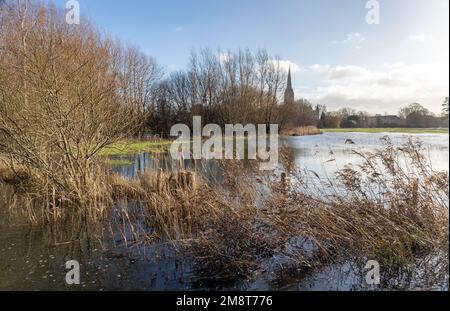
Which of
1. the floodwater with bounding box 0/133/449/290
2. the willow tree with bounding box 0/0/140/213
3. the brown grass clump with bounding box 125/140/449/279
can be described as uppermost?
the willow tree with bounding box 0/0/140/213

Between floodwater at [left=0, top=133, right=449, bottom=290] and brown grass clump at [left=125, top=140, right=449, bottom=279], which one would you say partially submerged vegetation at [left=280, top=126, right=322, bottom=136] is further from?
floodwater at [left=0, top=133, right=449, bottom=290]

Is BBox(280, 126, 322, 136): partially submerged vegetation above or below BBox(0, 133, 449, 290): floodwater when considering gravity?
above

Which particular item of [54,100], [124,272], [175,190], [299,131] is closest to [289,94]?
[299,131]

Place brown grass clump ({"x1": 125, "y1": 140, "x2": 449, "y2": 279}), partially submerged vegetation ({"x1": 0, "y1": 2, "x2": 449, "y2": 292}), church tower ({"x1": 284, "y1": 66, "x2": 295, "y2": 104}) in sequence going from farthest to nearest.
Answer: church tower ({"x1": 284, "y1": 66, "x2": 295, "y2": 104}), partially submerged vegetation ({"x1": 0, "y1": 2, "x2": 449, "y2": 292}), brown grass clump ({"x1": 125, "y1": 140, "x2": 449, "y2": 279})

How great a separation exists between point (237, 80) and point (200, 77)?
550 cm

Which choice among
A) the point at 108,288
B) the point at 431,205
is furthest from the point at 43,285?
the point at 431,205

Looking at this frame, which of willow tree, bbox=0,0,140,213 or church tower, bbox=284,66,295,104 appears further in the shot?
church tower, bbox=284,66,295,104

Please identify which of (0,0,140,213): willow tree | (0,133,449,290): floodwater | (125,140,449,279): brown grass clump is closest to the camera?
(0,133,449,290): floodwater

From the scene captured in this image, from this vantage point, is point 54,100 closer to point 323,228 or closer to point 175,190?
point 175,190

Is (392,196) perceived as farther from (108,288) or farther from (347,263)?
(108,288)

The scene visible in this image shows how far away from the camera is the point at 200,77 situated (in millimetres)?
40125

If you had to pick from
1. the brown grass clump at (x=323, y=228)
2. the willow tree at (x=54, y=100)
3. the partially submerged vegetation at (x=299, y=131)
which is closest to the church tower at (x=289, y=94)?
the partially submerged vegetation at (x=299, y=131)

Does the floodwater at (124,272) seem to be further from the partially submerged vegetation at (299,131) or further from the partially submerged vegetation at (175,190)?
the partially submerged vegetation at (299,131)

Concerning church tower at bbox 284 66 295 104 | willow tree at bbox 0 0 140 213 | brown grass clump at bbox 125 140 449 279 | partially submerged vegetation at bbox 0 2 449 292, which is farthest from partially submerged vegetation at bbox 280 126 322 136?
brown grass clump at bbox 125 140 449 279
